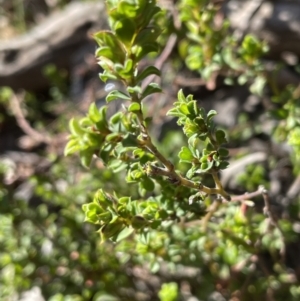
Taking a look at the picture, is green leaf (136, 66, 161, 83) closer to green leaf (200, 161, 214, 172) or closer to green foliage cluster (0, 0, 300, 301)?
green foliage cluster (0, 0, 300, 301)

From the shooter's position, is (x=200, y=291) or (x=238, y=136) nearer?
(x=200, y=291)

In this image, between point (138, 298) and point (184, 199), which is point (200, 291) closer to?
point (138, 298)

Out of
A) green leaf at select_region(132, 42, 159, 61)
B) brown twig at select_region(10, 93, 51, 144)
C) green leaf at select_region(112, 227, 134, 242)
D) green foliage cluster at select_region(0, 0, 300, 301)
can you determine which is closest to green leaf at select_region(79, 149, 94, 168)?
green foliage cluster at select_region(0, 0, 300, 301)

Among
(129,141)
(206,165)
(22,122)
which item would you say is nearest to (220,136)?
(206,165)

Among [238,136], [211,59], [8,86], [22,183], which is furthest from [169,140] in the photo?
[8,86]

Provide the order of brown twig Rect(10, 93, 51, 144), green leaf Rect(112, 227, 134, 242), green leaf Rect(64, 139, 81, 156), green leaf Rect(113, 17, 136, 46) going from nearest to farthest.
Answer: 1. green leaf Rect(113, 17, 136, 46)
2. green leaf Rect(112, 227, 134, 242)
3. green leaf Rect(64, 139, 81, 156)
4. brown twig Rect(10, 93, 51, 144)

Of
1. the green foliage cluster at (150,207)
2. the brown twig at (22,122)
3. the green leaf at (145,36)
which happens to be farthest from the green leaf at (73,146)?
the brown twig at (22,122)

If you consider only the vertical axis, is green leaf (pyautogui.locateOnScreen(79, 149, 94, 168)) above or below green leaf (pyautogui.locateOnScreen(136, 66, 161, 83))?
below

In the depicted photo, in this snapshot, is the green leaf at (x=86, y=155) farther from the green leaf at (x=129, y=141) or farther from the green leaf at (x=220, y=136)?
the green leaf at (x=220, y=136)

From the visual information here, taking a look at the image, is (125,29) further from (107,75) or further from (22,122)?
(22,122)

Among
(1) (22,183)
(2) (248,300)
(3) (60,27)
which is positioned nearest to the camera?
(2) (248,300)

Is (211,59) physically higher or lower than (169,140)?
higher
